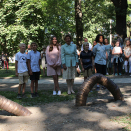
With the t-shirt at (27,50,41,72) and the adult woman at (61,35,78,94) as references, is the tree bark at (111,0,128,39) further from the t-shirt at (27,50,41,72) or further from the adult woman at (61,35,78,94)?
the t-shirt at (27,50,41,72)

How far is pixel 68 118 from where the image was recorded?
191 inches

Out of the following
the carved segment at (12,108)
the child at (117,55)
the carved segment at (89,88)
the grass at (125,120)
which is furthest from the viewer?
the child at (117,55)

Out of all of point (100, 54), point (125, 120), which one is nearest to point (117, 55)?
point (100, 54)

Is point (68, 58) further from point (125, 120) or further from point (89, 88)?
point (125, 120)

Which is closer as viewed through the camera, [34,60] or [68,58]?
[34,60]

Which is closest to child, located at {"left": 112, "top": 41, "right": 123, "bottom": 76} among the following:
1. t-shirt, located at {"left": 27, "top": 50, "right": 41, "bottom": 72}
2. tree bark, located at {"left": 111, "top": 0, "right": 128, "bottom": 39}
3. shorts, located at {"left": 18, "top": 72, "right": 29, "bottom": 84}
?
tree bark, located at {"left": 111, "top": 0, "right": 128, "bottom": 39}

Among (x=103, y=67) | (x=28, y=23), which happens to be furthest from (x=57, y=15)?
(x=103, y=67)

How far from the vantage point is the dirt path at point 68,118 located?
4.27 m

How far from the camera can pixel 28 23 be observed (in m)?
24.6

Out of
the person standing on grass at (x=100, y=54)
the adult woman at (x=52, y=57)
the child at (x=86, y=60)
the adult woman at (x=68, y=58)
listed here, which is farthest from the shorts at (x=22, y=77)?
the person standing on grass at (x=100, y=54)

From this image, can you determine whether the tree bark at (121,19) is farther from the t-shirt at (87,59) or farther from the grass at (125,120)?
the grass at (125,120)

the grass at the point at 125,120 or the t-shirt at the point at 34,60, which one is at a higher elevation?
the t-shirt at the point at 34,60

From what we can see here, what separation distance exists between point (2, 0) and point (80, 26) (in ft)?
34.5

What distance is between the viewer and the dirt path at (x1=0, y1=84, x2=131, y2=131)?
4.27m
